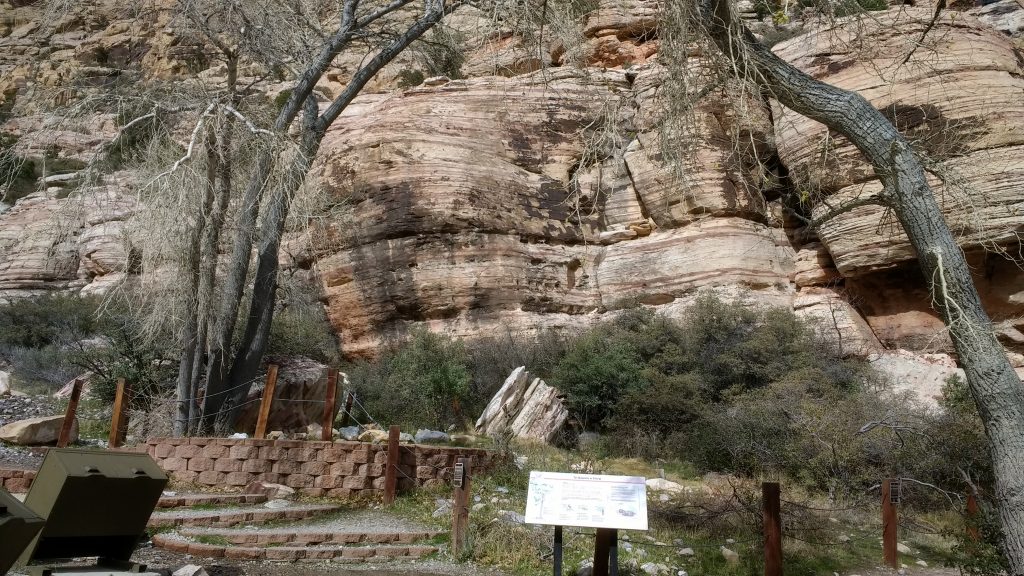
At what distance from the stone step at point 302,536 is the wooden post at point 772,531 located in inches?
126

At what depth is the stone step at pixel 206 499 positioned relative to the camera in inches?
301

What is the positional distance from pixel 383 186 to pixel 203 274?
10.7m

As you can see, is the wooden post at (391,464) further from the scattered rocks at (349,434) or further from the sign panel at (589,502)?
the sign panel at (589,502)

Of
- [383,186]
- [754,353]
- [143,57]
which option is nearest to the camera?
[754,353]

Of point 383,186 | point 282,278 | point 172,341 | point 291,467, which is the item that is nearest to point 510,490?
point 291,467

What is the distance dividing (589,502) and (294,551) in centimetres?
279

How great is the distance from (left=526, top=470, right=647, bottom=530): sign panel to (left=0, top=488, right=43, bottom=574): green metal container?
2822 mm

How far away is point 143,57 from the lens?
3734 centimetres

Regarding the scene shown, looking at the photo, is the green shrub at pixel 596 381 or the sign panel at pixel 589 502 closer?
the sign panel at pixel 589 502

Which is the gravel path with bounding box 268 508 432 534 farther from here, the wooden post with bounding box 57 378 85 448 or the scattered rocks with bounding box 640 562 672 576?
the wooden post with bounding box 57 378 85 448

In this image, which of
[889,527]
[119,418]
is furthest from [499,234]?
[889,527]

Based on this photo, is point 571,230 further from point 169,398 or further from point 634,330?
point 169,398

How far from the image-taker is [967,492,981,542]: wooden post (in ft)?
21.2

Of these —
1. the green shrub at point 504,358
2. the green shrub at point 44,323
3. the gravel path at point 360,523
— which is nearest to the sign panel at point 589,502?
the gravel path at point 360,523
